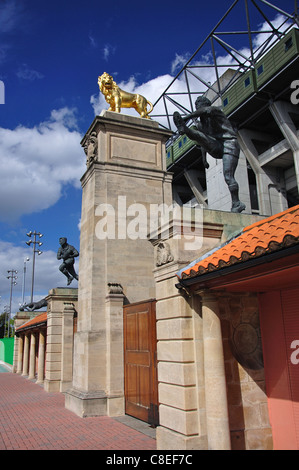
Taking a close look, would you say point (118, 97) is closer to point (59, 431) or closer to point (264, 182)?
point (59, 431)

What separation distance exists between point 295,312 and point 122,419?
19.6 feet

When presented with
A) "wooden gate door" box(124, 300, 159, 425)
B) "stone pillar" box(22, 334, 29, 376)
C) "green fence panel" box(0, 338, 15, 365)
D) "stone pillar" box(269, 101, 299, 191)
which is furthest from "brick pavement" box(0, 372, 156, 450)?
"green fence panel" box(0, 338, 15, 365)

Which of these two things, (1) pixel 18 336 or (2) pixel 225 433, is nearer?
(2) pixel 225 433

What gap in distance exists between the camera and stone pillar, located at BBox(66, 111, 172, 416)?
35.5 feet

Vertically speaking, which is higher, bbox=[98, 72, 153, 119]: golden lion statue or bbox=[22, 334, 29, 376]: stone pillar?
bbox=[98, 72, 153, 119]: golden lion statue

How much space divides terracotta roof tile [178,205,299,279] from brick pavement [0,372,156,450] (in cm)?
389

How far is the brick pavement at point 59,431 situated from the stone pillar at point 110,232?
655 mm

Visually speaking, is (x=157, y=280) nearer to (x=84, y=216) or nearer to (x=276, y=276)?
(x=276, y=276)

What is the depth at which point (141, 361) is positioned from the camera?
31.6 feet

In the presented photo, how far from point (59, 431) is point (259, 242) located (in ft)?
22.0

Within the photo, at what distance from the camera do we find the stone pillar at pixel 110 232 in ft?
35.5

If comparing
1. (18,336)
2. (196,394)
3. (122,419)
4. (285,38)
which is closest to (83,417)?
(122,419)

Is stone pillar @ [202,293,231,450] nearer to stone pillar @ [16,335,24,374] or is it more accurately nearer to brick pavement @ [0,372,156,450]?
brick pavement @ [0,372,156,450]

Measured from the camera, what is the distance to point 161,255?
7.44 metres
